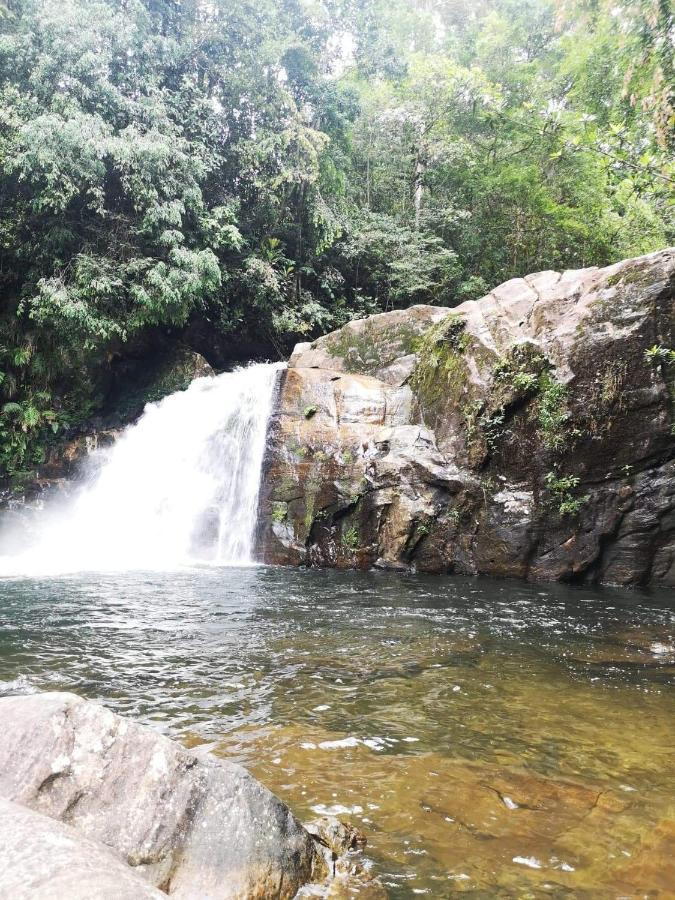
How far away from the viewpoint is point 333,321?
18141 millimetres

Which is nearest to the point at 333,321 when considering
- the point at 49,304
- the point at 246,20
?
the point at 49,304

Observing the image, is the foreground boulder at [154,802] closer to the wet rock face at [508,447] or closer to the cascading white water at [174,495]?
the wet rock face at [508,447]

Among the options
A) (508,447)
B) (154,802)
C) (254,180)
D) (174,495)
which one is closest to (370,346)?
(508,447)

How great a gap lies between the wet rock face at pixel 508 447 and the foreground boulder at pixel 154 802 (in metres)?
7.63

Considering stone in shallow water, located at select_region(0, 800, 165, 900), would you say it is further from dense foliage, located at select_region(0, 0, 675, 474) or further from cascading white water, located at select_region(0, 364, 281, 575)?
dense foliage, located at select_region(0, 0, 675, 474)

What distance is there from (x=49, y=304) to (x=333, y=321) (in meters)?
8.38

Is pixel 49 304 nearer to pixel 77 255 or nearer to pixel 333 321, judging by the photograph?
pixel 77 255

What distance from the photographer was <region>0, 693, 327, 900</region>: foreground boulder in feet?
5.90

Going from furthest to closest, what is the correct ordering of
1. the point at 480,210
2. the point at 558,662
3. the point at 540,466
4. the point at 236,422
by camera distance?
the point at 480,210
the point at 236,422
the point at 540,466
the point at 558,662

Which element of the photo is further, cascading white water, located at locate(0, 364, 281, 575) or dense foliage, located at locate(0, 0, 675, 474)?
dense foliage, located at locate(0, 0, 675, 474)

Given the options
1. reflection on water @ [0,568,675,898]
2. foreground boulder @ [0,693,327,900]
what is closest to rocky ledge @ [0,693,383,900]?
foreground boulder @ [0,693,327,900]

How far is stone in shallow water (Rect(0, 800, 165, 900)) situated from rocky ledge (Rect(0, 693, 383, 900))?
0.02 meters

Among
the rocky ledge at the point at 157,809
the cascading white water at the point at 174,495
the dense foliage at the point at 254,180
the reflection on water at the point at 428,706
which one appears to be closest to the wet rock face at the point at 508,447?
the cascading white water at the point at 174,495

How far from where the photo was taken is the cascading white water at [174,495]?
1090 cm
